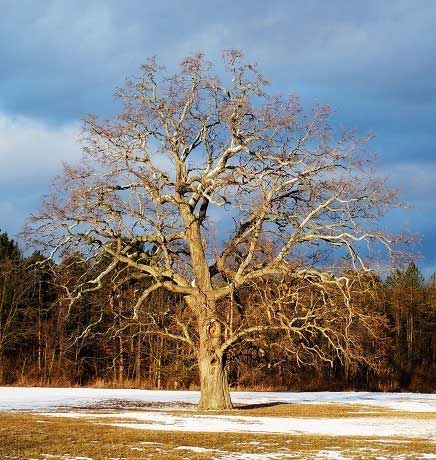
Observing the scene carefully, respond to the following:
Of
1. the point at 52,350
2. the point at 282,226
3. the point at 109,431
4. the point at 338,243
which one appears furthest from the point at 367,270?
the point at 52,350

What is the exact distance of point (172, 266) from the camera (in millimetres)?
29812

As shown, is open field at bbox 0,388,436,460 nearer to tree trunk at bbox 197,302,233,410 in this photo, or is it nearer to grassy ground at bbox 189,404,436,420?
grassy ground at bbox 189,404,436,420

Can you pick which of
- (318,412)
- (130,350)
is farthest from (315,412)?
(130,350)

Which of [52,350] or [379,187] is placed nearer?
[379,187]

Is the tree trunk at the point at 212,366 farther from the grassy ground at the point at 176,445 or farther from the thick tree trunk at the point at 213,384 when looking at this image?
the grassy ground at the point at 176,445

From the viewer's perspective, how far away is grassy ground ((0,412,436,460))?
14.4 metres

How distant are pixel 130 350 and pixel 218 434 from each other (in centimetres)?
4229

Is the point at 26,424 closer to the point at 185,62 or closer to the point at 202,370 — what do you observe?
the point at 202,370

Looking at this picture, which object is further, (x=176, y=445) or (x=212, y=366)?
(x=212, y=366)

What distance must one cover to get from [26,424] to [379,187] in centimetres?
1437

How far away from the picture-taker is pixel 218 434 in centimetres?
1853

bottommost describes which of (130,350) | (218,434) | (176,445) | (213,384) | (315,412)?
(176,445)

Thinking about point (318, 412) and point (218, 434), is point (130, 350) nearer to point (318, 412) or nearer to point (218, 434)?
point (318, 412)

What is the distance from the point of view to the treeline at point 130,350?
55.6 meters
